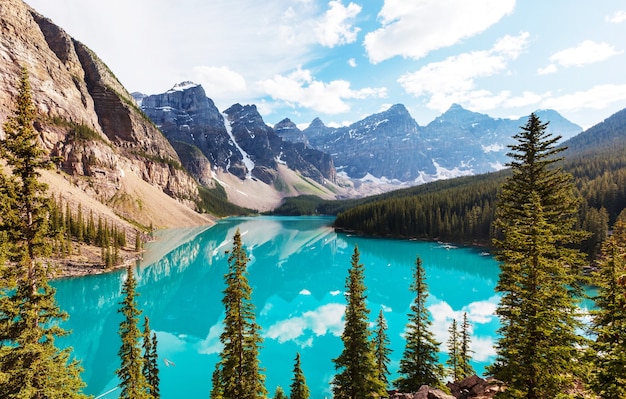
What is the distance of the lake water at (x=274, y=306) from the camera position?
32406mm

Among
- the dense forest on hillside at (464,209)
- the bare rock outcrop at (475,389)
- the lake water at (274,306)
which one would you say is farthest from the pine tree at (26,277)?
the dense forest on hillside at (464,209)

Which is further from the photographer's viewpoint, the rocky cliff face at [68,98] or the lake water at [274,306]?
the rocky cliff face at [68,98]

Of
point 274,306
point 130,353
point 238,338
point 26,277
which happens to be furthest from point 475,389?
point 274,306

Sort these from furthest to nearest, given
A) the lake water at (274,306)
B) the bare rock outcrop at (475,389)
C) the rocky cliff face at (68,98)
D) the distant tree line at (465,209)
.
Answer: the rocky cliff face at (68,98), the distant tree line at (465,209), the lake water at (274,306), the bare rock outcrop at (475,389)

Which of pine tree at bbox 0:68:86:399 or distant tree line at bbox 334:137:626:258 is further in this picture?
distant tree line at bbox 334:137:626:258

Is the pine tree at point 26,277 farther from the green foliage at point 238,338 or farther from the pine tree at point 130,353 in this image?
the green foliage at point 238,338

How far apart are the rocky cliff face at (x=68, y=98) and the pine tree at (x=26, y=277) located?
122 meters

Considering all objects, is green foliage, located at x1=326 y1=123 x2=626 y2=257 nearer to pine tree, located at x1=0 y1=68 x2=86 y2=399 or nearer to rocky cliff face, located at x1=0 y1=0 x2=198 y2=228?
pine tree, located at x1=0 y1=68 x2=86 y2=399

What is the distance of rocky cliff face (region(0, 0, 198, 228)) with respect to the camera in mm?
120188

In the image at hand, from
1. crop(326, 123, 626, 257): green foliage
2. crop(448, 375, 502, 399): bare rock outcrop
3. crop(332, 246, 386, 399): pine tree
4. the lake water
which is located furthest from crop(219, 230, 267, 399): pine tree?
crop(326, 123, 626, 257): green foliage

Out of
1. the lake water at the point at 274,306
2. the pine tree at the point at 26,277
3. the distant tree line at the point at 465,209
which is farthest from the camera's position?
the distant tree line at the point at 465,209

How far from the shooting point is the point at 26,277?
12172 millimetres

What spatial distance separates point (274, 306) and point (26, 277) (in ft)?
143

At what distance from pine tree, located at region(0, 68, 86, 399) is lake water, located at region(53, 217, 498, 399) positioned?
62.4 ft
